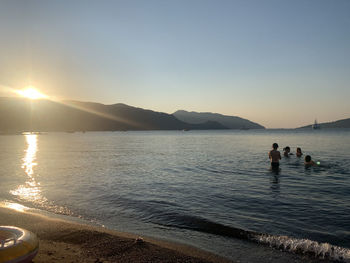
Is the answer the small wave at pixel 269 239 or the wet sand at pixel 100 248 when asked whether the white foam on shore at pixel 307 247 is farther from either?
the wet sand at pixel 100 248

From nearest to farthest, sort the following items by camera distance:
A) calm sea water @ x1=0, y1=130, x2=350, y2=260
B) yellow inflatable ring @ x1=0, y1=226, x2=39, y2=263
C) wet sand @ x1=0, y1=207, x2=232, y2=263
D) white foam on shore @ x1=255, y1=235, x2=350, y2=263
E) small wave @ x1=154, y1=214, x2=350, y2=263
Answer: yellow inflatable ring @ x1=0, y1=226, x2=39, y2=263
wet sand @ x1=0, y1=207, x2=232, y2=263
white foam on shore @ x1=255, y1=235, x2=350, y2=263
small wave @ x1=154, y1=214, x2=350, y2=263
calm sea water @ x1=0, y1=130, x2=350, y2=260

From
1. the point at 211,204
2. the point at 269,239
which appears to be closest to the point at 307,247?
the point at 269,239

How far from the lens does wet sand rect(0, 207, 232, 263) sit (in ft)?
18.7

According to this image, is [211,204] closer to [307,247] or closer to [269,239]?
[269,239]

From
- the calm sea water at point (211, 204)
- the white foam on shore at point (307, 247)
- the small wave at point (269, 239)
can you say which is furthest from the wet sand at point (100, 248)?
the white foam on shore at point (307, 247)

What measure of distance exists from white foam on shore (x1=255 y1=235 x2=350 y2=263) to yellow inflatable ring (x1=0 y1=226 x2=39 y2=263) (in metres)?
5.82

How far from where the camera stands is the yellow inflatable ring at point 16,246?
441 cm

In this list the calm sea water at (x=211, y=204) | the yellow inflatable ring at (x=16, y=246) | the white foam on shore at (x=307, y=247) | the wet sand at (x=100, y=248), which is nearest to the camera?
the yellow inflatable ring at (x=16, y=246)

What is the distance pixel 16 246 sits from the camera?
459cm

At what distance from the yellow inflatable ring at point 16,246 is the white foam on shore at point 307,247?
5.82 meters

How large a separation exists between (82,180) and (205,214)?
422 inches

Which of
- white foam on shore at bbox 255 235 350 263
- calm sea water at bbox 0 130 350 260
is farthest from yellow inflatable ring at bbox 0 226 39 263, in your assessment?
white foam on shore at bbox 255 235 350 263

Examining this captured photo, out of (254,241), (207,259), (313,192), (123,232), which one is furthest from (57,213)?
(313,192)

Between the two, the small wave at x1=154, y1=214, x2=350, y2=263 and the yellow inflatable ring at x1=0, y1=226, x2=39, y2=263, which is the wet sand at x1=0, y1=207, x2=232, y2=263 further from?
the small wave at x1=154, y1=214, x2=350, y2=263
